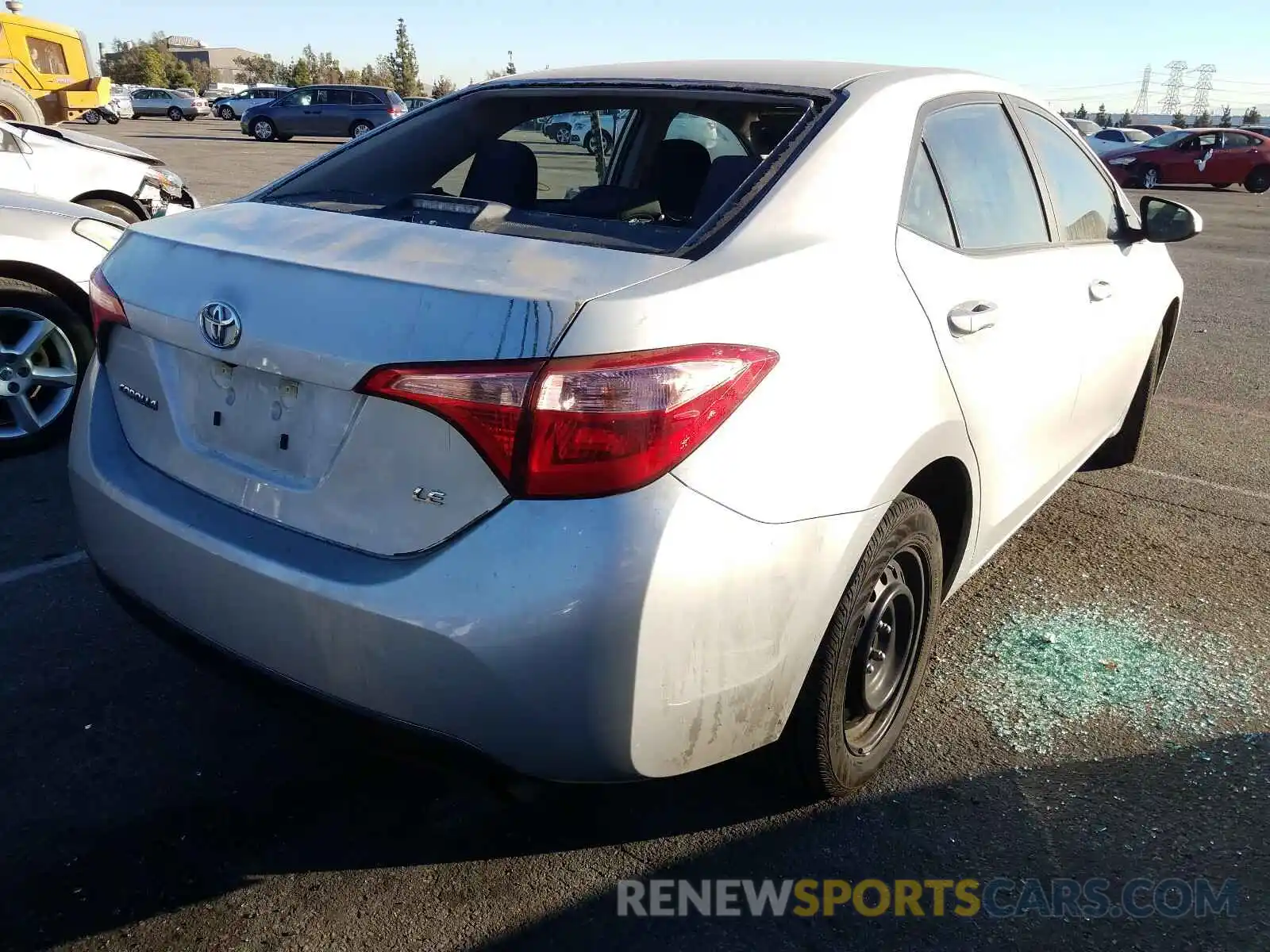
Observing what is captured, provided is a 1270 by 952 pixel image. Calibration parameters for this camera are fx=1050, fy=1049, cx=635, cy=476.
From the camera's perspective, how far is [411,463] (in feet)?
6.06

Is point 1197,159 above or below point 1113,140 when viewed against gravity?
above

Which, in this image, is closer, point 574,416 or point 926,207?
point 574,416

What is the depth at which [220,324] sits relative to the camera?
6.62ft

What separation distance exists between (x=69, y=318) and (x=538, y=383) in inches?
147

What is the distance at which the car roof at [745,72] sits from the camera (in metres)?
2.70

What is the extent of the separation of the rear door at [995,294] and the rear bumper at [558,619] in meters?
0.64

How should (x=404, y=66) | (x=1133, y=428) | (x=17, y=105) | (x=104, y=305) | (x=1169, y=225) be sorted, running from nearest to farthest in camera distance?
1. (x=104, y=305)
2. (x=1169, y=225)
3. (x=1133, y=428)
4. (x=17, y=105)
5. (x=404, y=66)

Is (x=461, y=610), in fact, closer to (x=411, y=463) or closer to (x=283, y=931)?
(x=411, y=463)

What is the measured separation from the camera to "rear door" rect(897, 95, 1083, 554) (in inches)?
97.6

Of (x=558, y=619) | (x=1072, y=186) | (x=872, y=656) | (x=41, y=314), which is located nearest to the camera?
(x=558, y=619)

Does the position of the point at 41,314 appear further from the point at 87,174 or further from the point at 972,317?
the point at 972,317

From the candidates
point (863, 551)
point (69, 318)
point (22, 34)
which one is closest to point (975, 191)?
point (863, 551)

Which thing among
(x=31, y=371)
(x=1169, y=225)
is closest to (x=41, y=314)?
(x=31, y=371)

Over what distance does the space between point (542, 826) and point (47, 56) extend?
25406 mm
